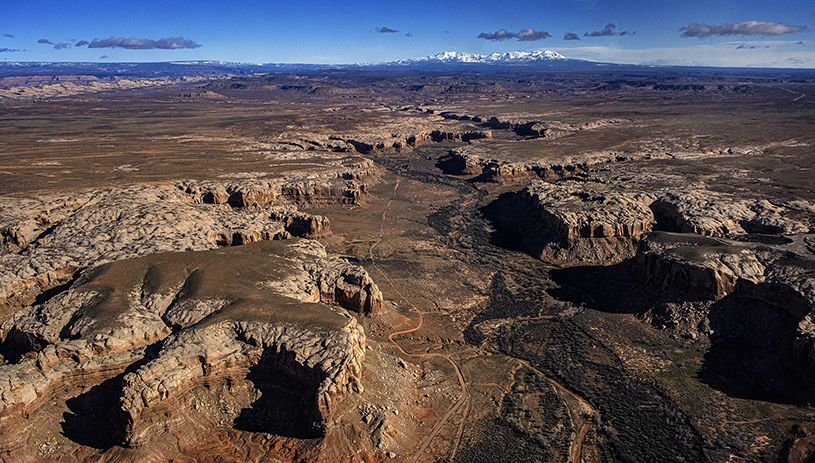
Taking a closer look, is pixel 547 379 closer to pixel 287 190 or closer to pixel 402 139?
pixel 287 190

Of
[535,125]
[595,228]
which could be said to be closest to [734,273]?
[595,228]

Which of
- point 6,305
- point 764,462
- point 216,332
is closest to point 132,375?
point 216,332

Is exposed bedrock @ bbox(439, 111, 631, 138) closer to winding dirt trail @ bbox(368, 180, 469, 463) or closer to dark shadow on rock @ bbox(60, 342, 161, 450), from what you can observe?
winding dirt trail @ bbox(368, 180, 469, 463)

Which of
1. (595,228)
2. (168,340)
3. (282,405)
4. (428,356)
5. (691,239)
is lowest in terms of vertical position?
(428,356)

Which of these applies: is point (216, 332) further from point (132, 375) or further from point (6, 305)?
point (6, 305)

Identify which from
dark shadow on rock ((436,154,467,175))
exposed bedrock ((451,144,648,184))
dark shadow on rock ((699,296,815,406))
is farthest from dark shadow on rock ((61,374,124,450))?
dark shadow on rock ((436,154,467,175))

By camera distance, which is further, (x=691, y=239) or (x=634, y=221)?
(x=634, y=221)
